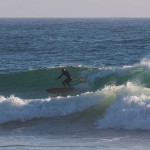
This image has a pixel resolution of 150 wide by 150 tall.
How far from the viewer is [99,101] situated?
24844 mm

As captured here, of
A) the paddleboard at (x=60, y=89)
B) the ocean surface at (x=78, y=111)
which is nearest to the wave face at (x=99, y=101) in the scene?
the ocean surface at (x=78, y=111)

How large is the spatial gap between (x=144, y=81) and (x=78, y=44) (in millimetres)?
31866

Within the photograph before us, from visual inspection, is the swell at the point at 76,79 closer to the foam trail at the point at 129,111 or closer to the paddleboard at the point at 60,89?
the paddleboard at the point at 60,89

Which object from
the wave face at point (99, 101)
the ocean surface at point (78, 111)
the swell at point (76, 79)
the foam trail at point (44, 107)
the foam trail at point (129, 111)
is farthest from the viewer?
the swell at point (76, 79)

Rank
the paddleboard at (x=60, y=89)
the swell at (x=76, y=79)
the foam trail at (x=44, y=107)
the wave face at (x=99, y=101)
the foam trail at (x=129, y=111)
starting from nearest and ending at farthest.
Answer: the foam trail at (x=129, y=111), the wave face at (x=99, y=101), the foam trail at (x=44, y=107), the paddleboard at (x=60, y=89), the swell at (x=76, y=79)

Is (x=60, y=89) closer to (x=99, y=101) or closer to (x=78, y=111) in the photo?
(x=99, y=101)

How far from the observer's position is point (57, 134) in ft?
69.2

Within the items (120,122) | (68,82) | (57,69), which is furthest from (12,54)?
(120,122)

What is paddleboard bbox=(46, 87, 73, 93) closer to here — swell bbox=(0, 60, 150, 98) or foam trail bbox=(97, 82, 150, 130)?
swell bbox=(0, 60, 150, 98)

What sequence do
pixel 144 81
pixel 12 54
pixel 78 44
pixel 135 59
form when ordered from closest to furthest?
pixel 144 81 → pixel 135 59 → pixel 12 54 → pixel 78 44

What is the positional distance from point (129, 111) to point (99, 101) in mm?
2394

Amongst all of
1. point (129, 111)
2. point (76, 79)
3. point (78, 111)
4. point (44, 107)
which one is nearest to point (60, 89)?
point (76, 79)

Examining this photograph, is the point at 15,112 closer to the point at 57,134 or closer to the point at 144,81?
the point at 57,134

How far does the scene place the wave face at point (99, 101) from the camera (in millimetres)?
22453
